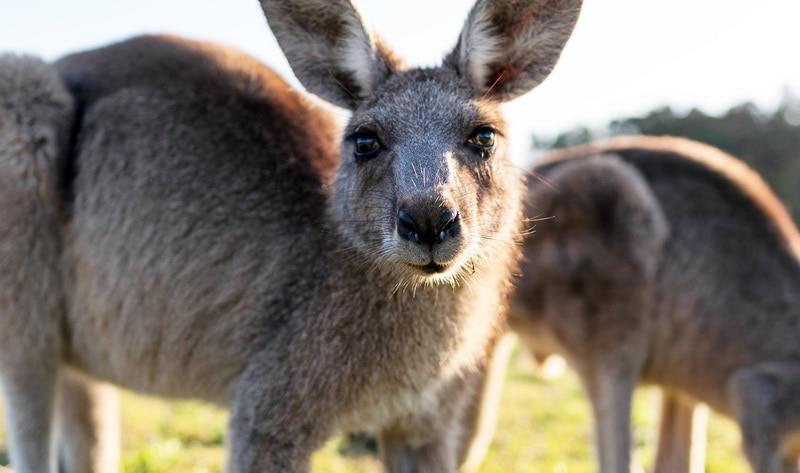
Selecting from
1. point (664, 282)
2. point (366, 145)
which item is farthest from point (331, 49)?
point (664, 282)

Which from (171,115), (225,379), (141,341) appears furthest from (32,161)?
(225,379)

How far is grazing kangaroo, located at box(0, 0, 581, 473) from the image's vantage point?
359 cm

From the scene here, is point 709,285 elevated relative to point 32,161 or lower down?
lower down

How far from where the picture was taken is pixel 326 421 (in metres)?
3.64

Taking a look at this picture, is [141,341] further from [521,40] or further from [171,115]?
[521,40]

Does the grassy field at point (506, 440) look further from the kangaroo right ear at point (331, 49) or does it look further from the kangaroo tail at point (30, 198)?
the kangaroo right ear at point (331, 49)

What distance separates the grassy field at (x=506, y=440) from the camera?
19.1ft

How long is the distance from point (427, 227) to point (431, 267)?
0.68 ft

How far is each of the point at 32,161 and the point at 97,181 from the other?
31 centimetres

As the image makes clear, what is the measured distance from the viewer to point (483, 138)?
11.8 ft

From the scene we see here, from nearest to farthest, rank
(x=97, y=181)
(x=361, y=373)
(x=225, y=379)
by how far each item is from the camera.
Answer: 1. (x=361, y=373)
2. (x=225, y=379)
3. (x=97, y=181)

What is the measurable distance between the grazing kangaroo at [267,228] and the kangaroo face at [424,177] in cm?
1

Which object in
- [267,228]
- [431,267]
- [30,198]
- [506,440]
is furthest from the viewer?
[506,440]

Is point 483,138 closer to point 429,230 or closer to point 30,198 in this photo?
point 429,230
